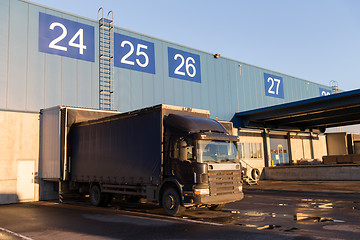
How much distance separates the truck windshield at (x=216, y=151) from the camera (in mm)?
11559

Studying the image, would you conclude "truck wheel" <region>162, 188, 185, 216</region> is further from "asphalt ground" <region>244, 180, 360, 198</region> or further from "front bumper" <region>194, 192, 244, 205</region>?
"asphalt ground" <region>244, 180, 360, 198</region>

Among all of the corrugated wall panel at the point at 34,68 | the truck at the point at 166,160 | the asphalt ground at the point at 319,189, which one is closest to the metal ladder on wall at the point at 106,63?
the corrugated wall panel at the point at 34,68

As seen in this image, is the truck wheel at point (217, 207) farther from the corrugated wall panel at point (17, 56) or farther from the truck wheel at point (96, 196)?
the corrugated wall panel at point (17, 56)

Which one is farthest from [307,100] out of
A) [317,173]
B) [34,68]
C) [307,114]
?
[34,68]

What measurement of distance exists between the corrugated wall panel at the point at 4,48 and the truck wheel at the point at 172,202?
1247 cm

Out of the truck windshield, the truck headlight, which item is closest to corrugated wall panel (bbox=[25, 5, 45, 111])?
the truck windshield

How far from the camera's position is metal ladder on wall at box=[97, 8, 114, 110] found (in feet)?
79.0

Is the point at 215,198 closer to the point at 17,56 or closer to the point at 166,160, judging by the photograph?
the point at 166,160

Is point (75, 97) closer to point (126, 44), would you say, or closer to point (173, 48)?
point (126, 44)

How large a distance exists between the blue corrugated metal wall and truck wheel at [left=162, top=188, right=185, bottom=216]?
40.5 feet

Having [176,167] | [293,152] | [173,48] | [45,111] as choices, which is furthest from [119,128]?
[293,152]

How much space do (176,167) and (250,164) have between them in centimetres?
2443

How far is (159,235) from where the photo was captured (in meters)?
8.73

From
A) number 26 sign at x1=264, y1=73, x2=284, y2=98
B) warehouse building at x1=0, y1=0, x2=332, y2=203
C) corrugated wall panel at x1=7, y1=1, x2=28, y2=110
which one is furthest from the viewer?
number 26 sign at x1=264, y1=73, x2=284, y2=98
